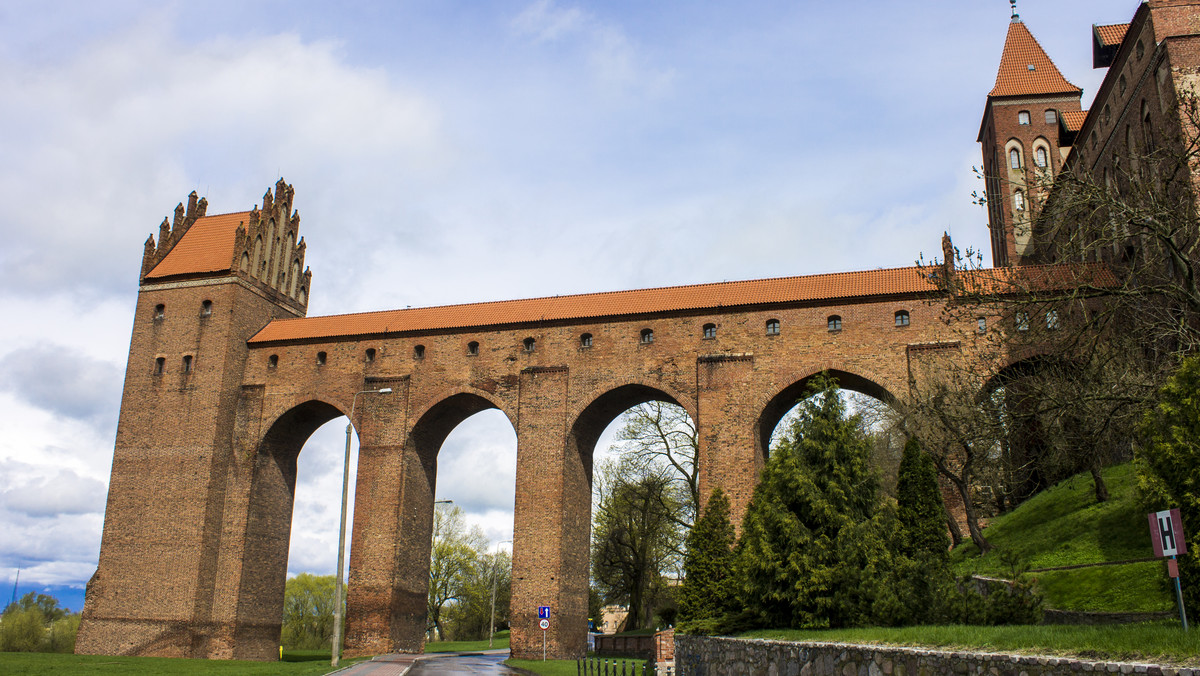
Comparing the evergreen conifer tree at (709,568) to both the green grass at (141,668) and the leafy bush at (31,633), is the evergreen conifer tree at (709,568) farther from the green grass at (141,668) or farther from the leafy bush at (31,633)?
the leafy bush at (31,633)

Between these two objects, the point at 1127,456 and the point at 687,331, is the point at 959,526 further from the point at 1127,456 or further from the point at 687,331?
the point at 687,331

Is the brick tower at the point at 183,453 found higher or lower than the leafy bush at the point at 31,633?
higher

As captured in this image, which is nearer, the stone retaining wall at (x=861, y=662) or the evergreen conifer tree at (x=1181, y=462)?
the stone retaining wall at (x=861, y=662)

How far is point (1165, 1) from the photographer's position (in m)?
22.7

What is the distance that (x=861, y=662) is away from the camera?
9.27 metres

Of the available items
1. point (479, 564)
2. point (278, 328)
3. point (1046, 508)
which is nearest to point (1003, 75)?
point (1046, 508)

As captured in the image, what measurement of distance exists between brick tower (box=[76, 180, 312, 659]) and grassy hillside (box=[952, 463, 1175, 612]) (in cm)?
2273

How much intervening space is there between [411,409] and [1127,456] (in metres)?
20.9

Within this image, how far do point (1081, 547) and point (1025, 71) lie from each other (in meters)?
26.6

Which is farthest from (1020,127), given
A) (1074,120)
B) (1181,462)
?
(1181,462)

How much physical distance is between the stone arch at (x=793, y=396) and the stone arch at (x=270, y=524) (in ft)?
47.7

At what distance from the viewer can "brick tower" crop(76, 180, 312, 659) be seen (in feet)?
95.8

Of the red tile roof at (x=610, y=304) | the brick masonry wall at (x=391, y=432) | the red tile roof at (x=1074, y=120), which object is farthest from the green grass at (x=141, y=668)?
the red tile roof at (x=1074, y=120)

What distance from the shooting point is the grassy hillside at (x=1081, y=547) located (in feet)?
47.5
